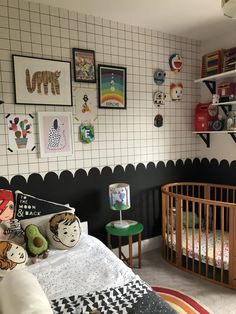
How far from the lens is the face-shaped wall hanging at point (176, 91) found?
3020 mm

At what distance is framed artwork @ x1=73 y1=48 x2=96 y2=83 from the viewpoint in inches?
94.3

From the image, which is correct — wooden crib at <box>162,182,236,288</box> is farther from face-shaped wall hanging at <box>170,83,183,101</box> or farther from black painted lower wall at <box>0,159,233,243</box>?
face-shaped wall hanging at <box>170,83,183,101</box>

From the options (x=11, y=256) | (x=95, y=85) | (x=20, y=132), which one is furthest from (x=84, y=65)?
(x=11, y=256)

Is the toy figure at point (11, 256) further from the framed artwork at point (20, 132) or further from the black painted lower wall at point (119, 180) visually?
the framed artwork at point (20, 132)

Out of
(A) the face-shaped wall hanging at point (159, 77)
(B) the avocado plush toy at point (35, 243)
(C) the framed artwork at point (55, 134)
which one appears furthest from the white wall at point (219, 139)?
(B) the avocado plush toy at point (35, 243)

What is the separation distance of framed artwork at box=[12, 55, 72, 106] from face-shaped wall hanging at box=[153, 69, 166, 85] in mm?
1029

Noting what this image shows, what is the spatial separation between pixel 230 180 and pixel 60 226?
6.78ft

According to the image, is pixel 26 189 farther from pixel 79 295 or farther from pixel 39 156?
pixel 79 295

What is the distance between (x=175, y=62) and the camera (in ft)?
9.80

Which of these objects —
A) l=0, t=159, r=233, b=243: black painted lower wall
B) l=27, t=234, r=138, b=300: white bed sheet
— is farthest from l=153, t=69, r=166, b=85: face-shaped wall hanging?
l=27, t=234, r=138, b=300: white bed sheet

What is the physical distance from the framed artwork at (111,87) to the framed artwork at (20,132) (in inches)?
28.5

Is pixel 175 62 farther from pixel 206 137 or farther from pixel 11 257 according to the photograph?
pixel 11 257

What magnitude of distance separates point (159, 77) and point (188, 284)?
2.17 m

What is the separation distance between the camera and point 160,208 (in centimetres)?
307
